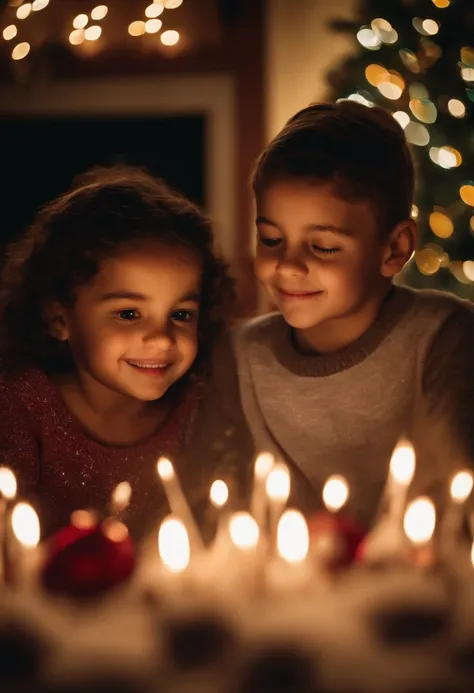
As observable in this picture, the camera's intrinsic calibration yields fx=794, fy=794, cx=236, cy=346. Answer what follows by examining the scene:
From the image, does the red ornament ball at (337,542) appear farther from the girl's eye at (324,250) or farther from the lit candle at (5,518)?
the girl's eye at (324,250)

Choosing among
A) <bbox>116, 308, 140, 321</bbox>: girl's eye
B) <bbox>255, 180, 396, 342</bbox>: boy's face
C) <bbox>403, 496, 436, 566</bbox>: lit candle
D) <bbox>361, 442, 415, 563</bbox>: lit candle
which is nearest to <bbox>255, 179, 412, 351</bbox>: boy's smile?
<bbox>255, 180, 396, 342</bbox>: boy's face

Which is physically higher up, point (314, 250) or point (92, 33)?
point (92, 33)

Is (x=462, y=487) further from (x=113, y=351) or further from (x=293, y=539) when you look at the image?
(x=113, y=351)

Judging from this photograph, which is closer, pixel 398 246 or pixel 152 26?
pixel 398 246

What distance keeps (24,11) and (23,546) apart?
1.12 meters

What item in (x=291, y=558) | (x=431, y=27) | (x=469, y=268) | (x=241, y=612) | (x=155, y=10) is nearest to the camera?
(x=241, y=612)

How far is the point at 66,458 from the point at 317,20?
11.2 feet

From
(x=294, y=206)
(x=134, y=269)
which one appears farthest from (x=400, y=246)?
(x=134, y=269)

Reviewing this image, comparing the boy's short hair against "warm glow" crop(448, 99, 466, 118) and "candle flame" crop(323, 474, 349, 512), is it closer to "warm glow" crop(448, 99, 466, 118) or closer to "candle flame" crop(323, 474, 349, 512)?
"candle flame" crop(323, 474, 349, 512)

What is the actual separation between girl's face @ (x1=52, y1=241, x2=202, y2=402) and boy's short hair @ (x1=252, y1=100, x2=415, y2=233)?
0.76ft

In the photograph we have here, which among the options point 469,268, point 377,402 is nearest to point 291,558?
point 377,402

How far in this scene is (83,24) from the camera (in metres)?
1.70

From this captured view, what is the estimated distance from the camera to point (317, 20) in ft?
14.0

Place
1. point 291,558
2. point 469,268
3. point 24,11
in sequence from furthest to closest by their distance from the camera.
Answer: point 469,268 → point 24,11 → point 291,558
